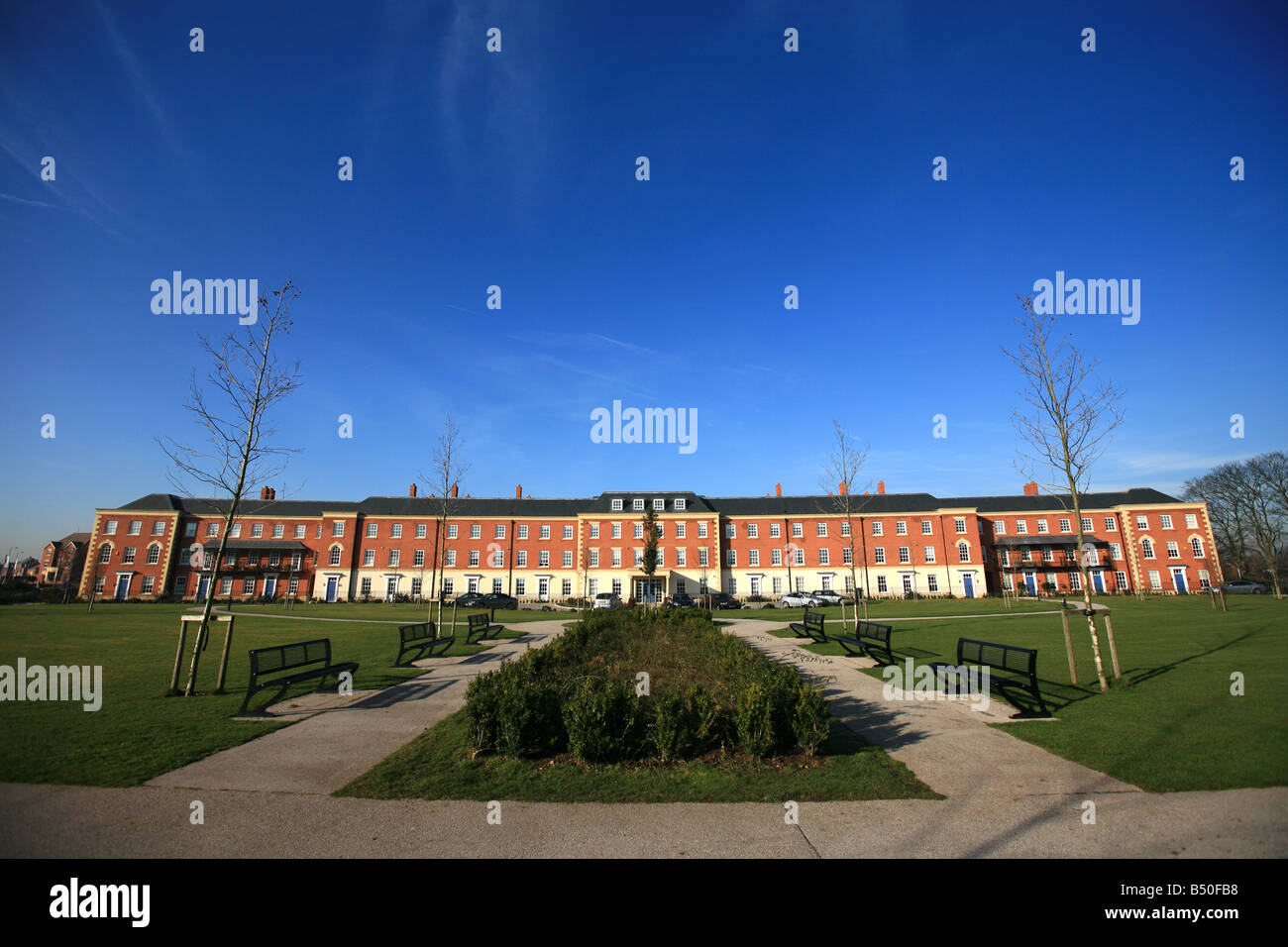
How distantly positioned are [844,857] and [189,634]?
2632 cm

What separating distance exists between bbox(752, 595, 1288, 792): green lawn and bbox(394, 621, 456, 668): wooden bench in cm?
1224

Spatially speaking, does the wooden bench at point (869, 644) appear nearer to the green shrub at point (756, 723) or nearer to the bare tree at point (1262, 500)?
the green shrub at point (756, 723)

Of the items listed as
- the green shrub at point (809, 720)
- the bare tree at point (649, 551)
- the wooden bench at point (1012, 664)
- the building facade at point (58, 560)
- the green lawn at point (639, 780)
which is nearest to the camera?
the green lawn at point (639, 780)

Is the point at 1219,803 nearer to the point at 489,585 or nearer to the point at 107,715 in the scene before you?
the point at 107,715

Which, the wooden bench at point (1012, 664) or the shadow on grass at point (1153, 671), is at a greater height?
the wooden bench at point (1012, 664)

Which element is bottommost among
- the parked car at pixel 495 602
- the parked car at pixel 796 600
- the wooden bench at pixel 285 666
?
the parked car at pixel 796 600

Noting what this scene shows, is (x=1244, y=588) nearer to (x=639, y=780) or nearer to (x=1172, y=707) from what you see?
(x=1172, y=707)

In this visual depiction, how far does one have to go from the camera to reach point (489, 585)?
50.4 m

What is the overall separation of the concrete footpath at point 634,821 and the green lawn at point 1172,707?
1.77 ft

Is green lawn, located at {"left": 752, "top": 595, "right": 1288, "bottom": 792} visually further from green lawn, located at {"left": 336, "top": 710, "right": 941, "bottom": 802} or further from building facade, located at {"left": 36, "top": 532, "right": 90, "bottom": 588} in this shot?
building facade, located at {"left": 36, "top": 532, "right": 90, "bottom": 588}

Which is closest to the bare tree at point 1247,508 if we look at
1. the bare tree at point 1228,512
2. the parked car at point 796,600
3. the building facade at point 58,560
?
the bare tree at point 1228,512

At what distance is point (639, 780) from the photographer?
6.29 meters

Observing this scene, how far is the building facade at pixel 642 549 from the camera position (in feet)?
161
